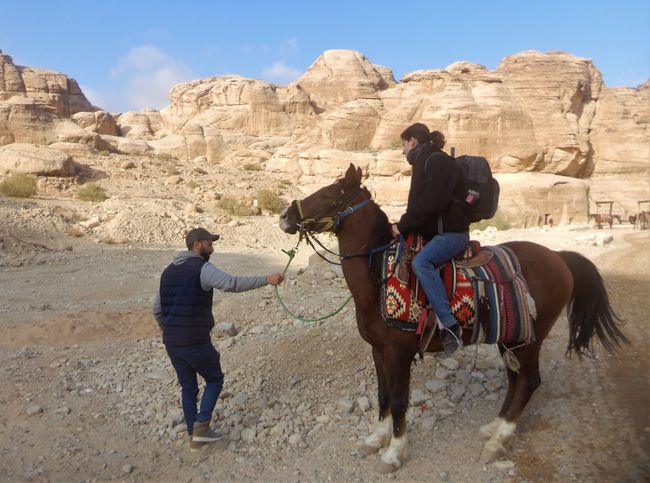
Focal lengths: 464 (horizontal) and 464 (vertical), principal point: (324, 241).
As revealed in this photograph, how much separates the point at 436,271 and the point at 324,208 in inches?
37.3

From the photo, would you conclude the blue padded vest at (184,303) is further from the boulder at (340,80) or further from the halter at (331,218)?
the boulder at (340,80)

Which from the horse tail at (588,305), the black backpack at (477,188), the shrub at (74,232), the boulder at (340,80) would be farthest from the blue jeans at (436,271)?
the boulder at (340,80)

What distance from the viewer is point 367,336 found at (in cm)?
357

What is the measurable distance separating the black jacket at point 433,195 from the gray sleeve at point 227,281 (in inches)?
45.8

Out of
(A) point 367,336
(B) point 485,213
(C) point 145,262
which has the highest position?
(B) point 485,213

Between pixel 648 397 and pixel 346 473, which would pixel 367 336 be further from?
pixel 648 397

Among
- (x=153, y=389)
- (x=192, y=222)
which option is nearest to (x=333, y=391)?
(x=153, y=389)

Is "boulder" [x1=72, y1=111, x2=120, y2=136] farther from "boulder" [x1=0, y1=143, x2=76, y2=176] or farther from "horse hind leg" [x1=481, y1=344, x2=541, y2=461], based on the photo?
"horse hind leg" [x1=481, y1=344, x2=541, y2=461]

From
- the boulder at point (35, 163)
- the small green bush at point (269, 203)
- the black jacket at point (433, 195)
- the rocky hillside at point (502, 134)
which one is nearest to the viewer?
the black jacket at point (433, 195)

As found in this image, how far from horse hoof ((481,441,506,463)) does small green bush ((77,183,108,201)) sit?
24.4 m

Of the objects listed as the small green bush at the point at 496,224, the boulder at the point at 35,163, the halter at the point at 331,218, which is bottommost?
the small green bush at the point at 496,224

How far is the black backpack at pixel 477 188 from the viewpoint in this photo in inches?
133

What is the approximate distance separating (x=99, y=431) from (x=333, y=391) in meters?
2.21

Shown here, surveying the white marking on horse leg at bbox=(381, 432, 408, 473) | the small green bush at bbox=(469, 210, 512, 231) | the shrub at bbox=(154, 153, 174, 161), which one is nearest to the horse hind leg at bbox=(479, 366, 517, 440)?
the white marking on horse leg at bbox=(381, 432, 408, 473)
